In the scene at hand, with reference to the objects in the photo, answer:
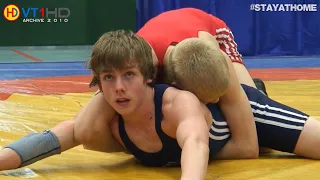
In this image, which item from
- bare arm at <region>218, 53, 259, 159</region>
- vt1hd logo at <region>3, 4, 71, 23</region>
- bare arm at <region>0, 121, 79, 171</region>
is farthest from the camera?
vt1hd logo at <region>3, 4, 71, 23</region>

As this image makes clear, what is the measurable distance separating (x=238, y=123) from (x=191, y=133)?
0.40 meters

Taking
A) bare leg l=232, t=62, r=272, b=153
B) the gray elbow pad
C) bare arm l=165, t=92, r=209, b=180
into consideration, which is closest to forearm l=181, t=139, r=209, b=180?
bare arm l=165, t=92, r=209, b=180

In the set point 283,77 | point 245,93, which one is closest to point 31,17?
point 283,77

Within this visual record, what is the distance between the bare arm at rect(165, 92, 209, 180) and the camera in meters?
1.45

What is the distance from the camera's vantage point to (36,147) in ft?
5.86

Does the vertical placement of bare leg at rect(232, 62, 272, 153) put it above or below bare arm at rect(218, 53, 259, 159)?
above

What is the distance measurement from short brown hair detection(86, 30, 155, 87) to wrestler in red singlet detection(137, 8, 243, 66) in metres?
0.36

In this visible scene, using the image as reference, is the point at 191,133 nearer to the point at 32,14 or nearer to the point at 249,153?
the point at 249,153

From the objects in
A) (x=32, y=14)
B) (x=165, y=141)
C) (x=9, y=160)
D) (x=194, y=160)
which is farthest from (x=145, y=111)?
(x=32, y=14)

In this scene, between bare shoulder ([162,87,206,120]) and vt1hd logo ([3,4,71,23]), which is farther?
vt1hd logo ([3,4,71,23])

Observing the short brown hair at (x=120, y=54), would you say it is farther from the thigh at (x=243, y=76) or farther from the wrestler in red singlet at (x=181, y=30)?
the thigh at (x=243, y=76)

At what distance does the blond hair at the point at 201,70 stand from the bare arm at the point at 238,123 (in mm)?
119

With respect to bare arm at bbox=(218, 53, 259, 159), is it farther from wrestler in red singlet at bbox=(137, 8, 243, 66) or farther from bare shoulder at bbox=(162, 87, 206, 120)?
wrestler in red singlet at bbox=(137, 8, 243, 66)

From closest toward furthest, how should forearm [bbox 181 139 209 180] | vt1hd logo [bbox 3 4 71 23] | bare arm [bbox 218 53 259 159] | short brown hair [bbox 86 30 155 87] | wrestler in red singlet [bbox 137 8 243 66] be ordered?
forearm [bbox 181 139 209 180]
short brown hair [bbox 86 30 155 87]
bare arm [bbox 218 53 259 159]
wrestler in red singlet [bbox 137 8 243 66]
vt1hd logo [bbox 3 4 71 23]
